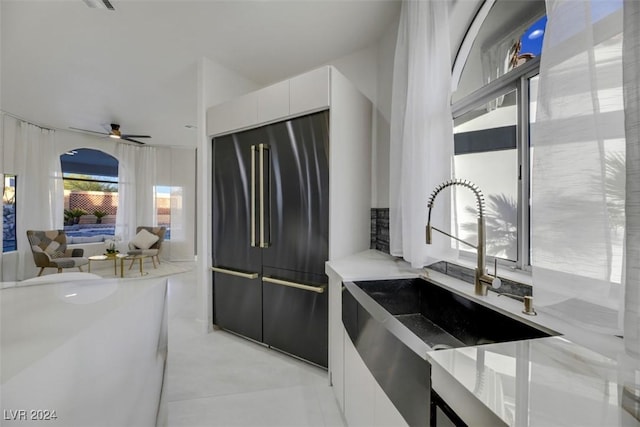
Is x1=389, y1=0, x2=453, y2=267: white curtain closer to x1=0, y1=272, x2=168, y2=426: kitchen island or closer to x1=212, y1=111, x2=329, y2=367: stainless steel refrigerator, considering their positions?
x1=212, y1=111, x2=329, y2=367: stainless steel refrigerator

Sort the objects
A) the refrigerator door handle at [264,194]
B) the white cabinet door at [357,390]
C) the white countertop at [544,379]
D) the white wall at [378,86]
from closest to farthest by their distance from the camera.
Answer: the white countertop at [544,379] < the white cabinet door at [357,390] < the refrigerator door handle at [264,194] < the white wall at [378,86]

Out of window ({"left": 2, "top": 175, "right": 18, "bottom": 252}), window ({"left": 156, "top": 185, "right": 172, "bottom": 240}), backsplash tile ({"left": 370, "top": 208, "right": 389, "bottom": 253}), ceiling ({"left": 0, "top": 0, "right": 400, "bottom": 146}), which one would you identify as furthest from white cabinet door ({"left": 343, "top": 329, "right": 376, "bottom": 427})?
window ({"left": 156, "top": 185, "right": 172, "bottom": 240})

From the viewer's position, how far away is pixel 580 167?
2.25 feet

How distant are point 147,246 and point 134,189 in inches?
62.4

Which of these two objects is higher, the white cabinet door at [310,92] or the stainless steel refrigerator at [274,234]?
the white cabinet door at [310,92]

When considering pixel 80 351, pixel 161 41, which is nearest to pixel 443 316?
pixel 80 351

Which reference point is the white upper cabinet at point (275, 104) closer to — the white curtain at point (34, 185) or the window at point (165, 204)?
the white curtain at point (34, 185)

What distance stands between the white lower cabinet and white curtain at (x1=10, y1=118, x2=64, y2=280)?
5.93 metres

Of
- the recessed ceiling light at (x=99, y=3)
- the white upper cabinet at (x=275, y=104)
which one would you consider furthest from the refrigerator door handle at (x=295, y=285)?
the recessed ceiling light at (x=99, y=3)

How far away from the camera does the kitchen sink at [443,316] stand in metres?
0.95

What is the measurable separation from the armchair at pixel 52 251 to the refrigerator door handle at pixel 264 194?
4.07 m

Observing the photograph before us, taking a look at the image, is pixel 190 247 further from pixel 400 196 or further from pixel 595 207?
pixel 595 207

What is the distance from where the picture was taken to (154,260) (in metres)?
6.15

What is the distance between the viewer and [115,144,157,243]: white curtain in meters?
6.41
